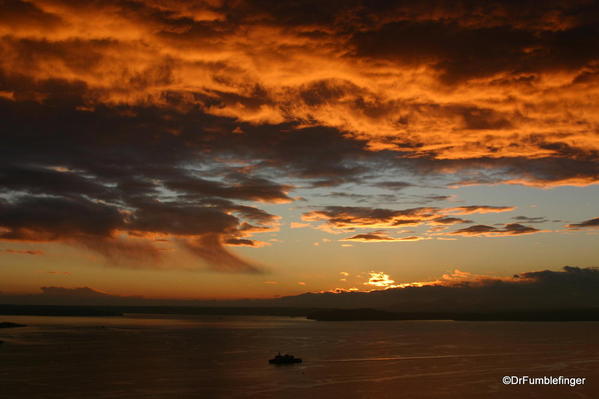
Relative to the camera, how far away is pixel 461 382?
248 feet

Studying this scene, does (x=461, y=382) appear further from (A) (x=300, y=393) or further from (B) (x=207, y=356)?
(B) (x=207, y=356)

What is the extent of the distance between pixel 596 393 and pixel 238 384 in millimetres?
45681

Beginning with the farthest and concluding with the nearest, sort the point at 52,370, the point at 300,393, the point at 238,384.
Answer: the point at 52,370
the point at 238,384
the point at 300,393

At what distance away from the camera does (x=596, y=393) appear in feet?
219

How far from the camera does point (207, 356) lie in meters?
109

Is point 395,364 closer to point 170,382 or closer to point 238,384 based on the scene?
point 238,384

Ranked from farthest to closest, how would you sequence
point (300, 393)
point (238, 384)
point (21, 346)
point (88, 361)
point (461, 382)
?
1. point (21, 346)
2. point (88, 361)
3. point (461, 382)
4. point (238, 384)
5. point (300, 393)

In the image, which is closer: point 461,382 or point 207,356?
point 461,382

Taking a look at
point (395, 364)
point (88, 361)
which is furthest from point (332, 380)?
point (88, 361)

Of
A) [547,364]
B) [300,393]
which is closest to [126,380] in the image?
[300,393]

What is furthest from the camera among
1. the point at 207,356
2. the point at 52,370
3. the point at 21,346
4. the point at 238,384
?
the point at 21,346

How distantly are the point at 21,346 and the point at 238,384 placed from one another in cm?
8051

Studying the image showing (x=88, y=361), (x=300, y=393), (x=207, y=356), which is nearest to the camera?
(x=300, y=393)

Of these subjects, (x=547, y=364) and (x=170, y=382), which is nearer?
(x=170, y=382)
